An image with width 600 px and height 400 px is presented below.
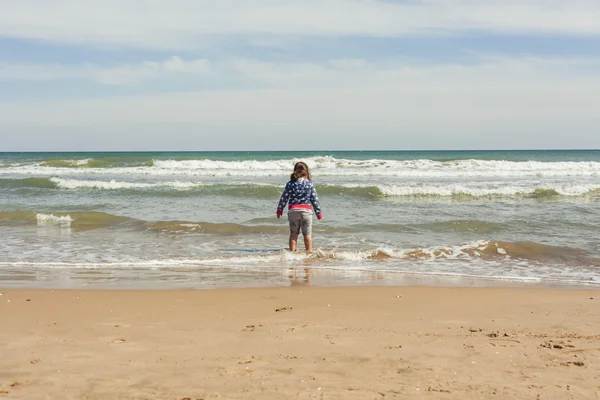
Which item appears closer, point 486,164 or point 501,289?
point 501,289

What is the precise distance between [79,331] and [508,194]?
57.8 ft

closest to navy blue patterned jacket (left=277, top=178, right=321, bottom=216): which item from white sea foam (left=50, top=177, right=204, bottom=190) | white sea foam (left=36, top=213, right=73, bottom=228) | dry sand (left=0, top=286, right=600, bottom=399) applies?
dry sand (left=0, top=286, right=600, bottom=399)

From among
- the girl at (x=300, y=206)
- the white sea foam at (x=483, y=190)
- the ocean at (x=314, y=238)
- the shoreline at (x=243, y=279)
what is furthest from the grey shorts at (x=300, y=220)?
the white sea foam at (x=483, y=190)

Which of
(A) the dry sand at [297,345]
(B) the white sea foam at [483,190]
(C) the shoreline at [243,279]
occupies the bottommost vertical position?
(C) the shoreline at [243,279]

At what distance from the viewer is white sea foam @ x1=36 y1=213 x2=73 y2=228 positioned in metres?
13.4

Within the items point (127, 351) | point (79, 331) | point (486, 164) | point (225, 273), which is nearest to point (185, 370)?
point (127, 351)

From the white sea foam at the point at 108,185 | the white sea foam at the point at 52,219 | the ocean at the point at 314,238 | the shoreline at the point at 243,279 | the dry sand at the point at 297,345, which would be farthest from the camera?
the white sea foam at the point at 108,185

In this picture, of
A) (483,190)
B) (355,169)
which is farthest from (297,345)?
(355,169)

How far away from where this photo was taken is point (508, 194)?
787 inches

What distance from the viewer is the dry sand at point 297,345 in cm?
350

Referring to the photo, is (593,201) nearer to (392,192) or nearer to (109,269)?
(392,192)

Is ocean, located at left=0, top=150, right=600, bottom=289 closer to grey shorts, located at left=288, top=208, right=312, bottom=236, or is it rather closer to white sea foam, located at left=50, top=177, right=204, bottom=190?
grey shorts, located at left=288, top=208, right=312, bottom=236

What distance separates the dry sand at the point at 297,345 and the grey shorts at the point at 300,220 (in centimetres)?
321

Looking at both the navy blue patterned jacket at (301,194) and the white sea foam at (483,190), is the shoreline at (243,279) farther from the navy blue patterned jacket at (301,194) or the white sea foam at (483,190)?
the white sea foam at (483,190)
